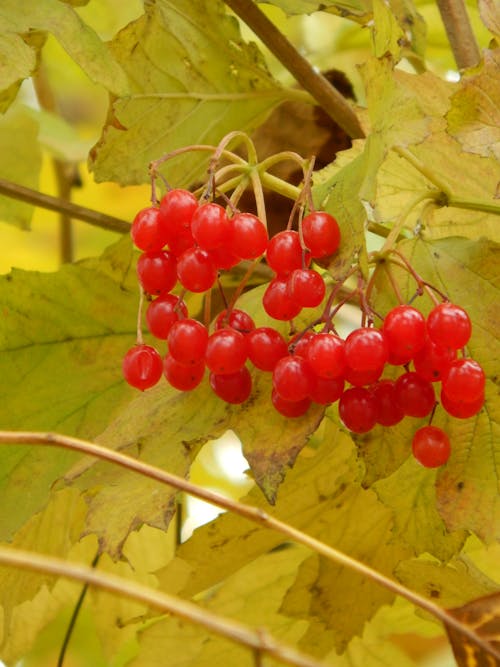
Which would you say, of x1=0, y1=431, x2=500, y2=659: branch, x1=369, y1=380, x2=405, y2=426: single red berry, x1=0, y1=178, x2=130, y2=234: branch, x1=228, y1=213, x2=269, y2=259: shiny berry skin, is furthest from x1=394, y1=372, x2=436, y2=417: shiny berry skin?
x1=0, y1=178, x2=130, y2=234: branch

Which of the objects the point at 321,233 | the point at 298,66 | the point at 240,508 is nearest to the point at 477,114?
the point at 321,233

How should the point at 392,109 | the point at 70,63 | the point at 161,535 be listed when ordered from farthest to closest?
Result: the point at 70,63, the point at 161,535, the point at 392,109

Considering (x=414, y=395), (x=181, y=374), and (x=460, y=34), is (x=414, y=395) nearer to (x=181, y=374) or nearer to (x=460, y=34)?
(x=181, y=374)

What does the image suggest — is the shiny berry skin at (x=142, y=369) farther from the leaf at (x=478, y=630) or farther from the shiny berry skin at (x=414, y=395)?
the leaf at (x=478, y=630)

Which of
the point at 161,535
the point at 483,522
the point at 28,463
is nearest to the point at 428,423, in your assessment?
the point at 483,522

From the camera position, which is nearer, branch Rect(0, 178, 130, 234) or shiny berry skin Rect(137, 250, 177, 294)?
shiny berry skin Rect(137, 250, 177, 294)

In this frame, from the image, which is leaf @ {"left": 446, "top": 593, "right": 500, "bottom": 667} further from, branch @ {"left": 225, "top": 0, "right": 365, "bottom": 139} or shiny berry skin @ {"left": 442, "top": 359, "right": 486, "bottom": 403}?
branch @ {"left": 225, "top": 0, "right": 365, "bottom": 139}

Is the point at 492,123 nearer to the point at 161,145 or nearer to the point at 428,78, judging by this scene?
the point at 428,78
